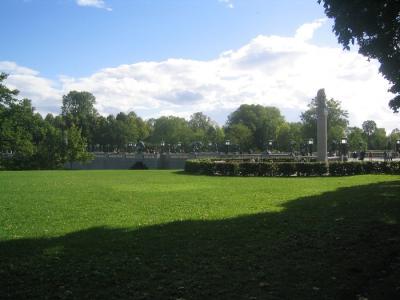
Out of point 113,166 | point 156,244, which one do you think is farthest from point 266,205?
point 113,166

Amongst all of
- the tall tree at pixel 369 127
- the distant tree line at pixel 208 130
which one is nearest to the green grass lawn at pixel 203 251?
the distant tree line at pixel 208 130

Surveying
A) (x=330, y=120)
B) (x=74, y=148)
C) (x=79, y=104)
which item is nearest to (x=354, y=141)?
(x=330, y=120)

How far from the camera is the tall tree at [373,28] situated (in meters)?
11.6

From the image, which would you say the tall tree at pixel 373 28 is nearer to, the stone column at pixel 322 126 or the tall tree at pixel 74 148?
the stone column at pixel 322 126

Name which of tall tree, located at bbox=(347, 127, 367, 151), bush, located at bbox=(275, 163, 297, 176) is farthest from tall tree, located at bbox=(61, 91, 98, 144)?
bush, located at bbox=(275, 163, 297, 176)

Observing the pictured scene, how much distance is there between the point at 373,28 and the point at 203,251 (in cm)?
732

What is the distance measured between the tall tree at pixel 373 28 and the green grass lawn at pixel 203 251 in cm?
429

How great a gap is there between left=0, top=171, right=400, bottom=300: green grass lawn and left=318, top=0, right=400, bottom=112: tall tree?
429 cm

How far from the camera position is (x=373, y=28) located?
12.2m

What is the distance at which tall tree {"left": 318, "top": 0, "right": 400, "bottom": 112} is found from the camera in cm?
1155

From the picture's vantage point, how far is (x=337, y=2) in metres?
11.7

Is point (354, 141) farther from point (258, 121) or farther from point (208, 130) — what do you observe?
point (208, 130)

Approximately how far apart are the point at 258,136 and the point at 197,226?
111 metres

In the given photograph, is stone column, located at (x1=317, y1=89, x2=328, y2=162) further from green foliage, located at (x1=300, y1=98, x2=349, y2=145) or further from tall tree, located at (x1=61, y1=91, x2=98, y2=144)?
tall tree, located at (x1=61, y1=91, x2=98, y2=144)
